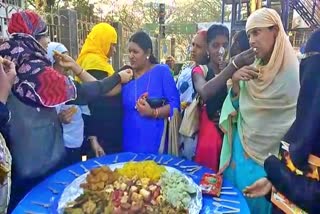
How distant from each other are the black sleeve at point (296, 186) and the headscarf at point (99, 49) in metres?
2.04

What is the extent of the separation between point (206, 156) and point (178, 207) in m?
0.83

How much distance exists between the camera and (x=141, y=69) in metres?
2.37

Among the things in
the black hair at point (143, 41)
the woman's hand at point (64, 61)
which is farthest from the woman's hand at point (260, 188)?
the woman's hand at point (64, 61)

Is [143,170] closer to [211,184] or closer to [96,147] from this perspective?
[211,184]

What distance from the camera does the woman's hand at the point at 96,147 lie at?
7.79 feet

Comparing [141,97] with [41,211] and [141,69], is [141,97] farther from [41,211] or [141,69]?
[41,211]

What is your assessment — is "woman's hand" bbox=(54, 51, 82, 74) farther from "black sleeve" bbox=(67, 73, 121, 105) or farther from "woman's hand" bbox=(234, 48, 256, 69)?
"woman's hand" bbox=(234, 48, 256, 69)

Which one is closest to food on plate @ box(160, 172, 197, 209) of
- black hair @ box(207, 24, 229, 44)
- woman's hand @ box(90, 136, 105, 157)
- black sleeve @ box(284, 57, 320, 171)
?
black sleeve @ box(284, 57, 320, 171)

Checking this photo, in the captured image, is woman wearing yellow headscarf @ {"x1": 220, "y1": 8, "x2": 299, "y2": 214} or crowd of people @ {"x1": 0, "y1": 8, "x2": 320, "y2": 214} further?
woman wearing yellow headscarf @ {"x1": 220, "y1": 8, "x2": 299, "y2": 214}

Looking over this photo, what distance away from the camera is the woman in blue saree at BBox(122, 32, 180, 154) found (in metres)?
2.25

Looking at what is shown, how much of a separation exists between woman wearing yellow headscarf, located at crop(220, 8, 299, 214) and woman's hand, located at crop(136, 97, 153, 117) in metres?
0.63

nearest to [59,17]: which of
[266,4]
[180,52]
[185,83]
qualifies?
[185,83]

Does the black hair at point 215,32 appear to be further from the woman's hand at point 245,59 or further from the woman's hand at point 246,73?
the woman's hand at point 246,73

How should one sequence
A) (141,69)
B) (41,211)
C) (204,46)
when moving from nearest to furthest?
(41,211) < (141,69) < (204,46)
